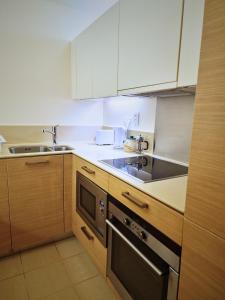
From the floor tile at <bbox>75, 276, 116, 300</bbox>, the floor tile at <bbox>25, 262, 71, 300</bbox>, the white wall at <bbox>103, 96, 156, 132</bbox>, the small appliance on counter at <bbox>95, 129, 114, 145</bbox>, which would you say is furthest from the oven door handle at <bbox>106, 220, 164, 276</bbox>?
the small appliance on counter at <bbox>95, 129, 114, 145</bbox>

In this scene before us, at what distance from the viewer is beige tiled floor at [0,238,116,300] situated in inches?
56.3

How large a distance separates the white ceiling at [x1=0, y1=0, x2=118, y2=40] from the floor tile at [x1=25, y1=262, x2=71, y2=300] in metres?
2.19

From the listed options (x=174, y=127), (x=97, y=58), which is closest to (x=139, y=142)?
(x=174, y=127)

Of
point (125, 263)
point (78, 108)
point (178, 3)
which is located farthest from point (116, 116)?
point (125, 263)

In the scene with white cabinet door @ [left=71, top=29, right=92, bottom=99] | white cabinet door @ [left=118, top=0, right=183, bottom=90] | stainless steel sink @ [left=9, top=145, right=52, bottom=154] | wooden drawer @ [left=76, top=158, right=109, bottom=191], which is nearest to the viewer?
white cabinet door @ [left=118, top=0, right=183, bottom=90]

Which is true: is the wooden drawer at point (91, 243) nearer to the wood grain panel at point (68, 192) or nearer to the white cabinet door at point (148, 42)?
the wood grain panel at point (68, 192)

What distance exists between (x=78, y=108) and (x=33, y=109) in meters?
0.52

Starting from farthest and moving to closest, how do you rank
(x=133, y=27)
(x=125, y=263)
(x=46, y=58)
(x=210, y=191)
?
1. (x=46, y=58)
2. (x=133, y=27)
3. (x=125, y=263)
4. (x=210, y=191)

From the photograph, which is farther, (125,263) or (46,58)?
(46,58)

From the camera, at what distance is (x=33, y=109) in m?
2.20

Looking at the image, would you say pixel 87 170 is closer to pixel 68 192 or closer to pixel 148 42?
pixel 68 192

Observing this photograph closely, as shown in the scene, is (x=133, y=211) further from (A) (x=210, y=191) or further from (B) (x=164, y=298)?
(A) (x=210, y=191)

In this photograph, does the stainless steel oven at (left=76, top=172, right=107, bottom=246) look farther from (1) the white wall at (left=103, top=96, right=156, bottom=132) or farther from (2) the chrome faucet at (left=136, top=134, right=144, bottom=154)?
(1) the white wall at (left=103, top=96, right=156, bottom=132)

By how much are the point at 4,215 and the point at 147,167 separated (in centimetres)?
125
